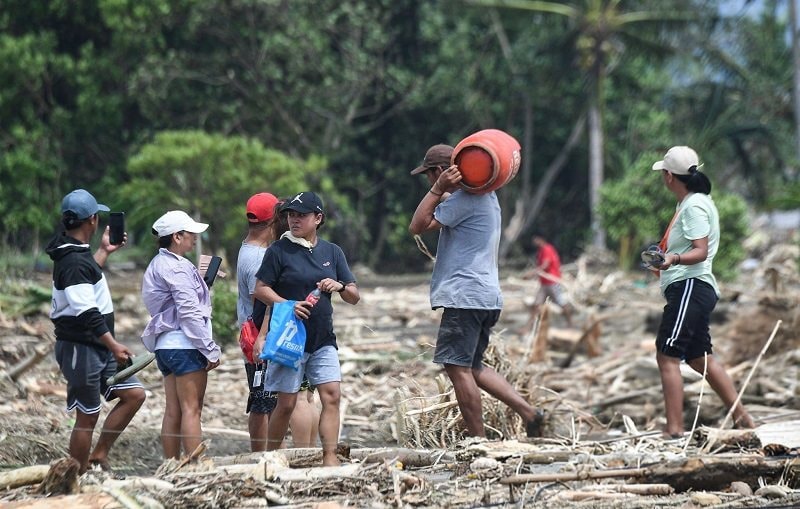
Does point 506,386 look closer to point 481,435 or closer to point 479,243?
point 481,435

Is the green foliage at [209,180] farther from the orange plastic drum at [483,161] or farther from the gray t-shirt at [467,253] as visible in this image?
the orange plastic drum at [483,161]

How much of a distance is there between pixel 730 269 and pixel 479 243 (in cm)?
1888

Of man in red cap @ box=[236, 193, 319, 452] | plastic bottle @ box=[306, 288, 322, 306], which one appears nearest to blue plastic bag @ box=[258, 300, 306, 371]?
plastic bottle @ box=[306, 288, 322, 306]

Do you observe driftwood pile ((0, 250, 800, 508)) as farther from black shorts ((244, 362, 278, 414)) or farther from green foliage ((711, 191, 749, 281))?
green foliage ((711, 191, 749, 281))

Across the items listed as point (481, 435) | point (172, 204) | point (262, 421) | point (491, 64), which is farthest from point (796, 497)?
point (491, 64)

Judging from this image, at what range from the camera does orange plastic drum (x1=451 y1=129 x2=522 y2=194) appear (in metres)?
7.19

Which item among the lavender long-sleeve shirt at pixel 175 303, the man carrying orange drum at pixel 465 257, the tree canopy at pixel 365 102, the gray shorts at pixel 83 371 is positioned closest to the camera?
the gray shorts at pixel 83 371

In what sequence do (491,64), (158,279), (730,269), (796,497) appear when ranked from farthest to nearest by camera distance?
(491,64)
(730,269)
(158,279)
(796,497)

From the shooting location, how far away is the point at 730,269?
25.1 m

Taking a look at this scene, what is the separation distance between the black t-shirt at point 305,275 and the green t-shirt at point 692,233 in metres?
2.43

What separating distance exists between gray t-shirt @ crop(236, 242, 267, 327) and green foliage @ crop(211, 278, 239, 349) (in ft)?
16.4

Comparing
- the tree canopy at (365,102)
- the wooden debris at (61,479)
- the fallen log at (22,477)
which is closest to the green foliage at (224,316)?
the fallen log at (22,477)

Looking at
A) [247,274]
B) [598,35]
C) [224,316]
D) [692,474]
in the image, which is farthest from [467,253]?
[598,35]

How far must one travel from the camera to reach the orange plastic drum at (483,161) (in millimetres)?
7188
